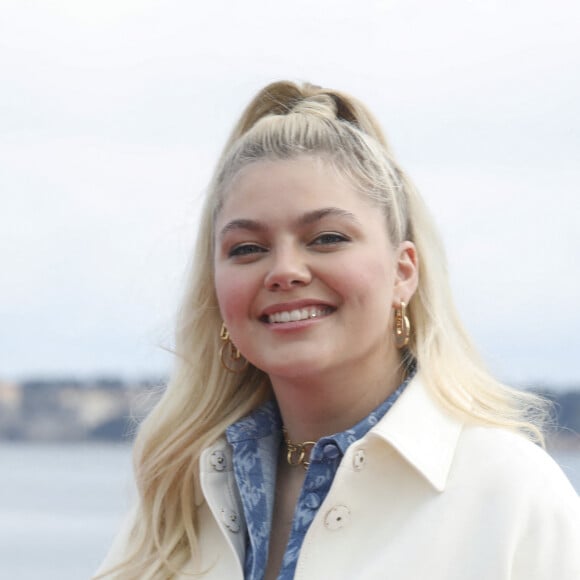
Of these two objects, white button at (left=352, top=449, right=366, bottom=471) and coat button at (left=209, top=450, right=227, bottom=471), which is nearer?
white button at (left=352, top=449, right=366, bottom=471)

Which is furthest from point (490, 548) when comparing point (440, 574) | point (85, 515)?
point (85, 515)

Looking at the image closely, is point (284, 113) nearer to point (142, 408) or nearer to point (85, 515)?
point (142, 408)

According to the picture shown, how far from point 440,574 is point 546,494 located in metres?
0.28

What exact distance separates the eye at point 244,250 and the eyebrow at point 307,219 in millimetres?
40

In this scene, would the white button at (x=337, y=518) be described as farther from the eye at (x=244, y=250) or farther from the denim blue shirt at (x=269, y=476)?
the eye at (x=244, y=250)

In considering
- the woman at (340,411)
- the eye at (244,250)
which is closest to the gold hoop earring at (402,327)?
the woman at (340,411)

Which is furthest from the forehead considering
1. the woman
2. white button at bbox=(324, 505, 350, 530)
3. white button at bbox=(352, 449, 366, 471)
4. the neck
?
white button at bbox=(324, 505, 350, 530)

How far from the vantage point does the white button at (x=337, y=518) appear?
336cm

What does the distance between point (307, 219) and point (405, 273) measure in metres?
0.32

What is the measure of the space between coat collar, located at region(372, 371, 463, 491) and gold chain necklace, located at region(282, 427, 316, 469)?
30 cm

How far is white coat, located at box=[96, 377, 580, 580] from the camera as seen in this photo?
3.13m

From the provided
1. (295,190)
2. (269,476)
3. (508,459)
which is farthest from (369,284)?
(269,476)

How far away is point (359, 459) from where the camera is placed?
340 cm

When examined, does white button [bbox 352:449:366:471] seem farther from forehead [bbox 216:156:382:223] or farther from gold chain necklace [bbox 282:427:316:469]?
forehead [bbox 216:156:382:223]
